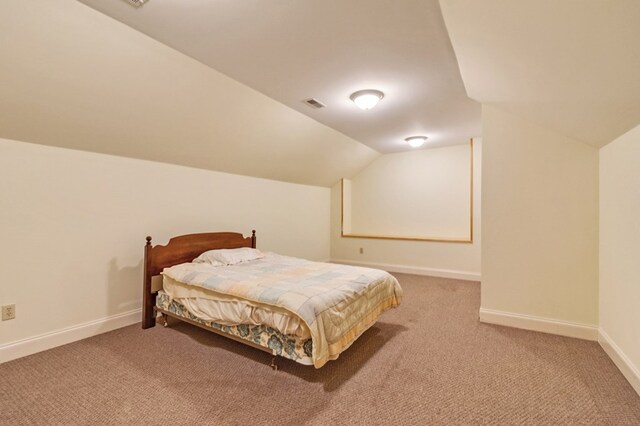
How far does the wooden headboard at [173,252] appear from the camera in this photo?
9.28 feet

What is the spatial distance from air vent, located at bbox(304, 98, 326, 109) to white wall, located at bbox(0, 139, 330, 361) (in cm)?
163

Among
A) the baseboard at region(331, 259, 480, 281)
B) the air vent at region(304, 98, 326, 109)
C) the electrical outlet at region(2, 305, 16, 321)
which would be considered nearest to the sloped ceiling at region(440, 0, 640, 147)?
the air vent at region(304, 98, 326, 109)

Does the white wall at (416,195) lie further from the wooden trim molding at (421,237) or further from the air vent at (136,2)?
the air vent at (136,2)

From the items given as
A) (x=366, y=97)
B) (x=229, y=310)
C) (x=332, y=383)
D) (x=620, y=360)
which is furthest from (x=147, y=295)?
(x=620, y=360)

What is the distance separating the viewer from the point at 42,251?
94.3 inches

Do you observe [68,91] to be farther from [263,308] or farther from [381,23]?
[381,23]

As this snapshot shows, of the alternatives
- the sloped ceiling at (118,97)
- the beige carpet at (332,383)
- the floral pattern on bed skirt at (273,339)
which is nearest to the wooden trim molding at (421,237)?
the beige carpet at (332,383)

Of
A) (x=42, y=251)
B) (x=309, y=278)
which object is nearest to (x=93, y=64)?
(x=42, y=251)

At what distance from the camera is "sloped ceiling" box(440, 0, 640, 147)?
49.4 inches

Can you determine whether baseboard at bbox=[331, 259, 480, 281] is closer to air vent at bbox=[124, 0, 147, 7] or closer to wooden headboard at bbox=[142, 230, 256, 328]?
wooden headboard at bbox=[142, 230, 256, 328]

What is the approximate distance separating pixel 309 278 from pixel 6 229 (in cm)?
241

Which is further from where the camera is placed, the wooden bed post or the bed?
the wooden bed post

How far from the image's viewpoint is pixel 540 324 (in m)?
2.74

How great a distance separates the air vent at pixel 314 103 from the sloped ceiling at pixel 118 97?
1.00ft
